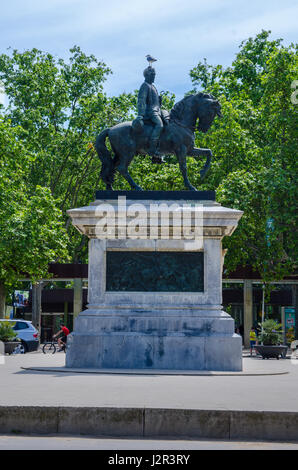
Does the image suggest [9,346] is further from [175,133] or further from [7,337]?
[175,133]

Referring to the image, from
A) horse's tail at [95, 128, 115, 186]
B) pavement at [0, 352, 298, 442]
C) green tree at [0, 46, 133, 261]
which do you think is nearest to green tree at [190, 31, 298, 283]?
green tree at [0, 46, 133, 261]

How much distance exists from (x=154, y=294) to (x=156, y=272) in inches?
19.2

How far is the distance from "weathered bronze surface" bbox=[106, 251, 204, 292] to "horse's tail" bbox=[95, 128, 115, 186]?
2.60 m

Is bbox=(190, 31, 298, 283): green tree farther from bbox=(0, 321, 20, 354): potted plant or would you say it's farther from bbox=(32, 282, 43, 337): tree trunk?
bbox=(0, 321, 20, 354): potted plant

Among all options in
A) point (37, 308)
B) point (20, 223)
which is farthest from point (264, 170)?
point (37, 308)

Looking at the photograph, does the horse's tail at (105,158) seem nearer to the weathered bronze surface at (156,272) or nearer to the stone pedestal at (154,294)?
the stone pedestal at (154,294)

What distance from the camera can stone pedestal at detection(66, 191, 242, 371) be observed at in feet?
45.1

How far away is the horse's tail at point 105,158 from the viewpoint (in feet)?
52.4

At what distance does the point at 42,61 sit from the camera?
4075 cm

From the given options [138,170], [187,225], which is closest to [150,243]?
[187,225]

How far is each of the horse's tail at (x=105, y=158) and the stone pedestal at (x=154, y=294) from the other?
1741 millimetres

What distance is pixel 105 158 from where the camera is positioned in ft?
53.2

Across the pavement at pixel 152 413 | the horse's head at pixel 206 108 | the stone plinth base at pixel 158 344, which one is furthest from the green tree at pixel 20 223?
the pavement at pixel 152 413

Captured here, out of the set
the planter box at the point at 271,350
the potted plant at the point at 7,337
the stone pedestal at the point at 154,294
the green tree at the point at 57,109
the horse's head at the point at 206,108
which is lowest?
the planter box at the point at 271,350
